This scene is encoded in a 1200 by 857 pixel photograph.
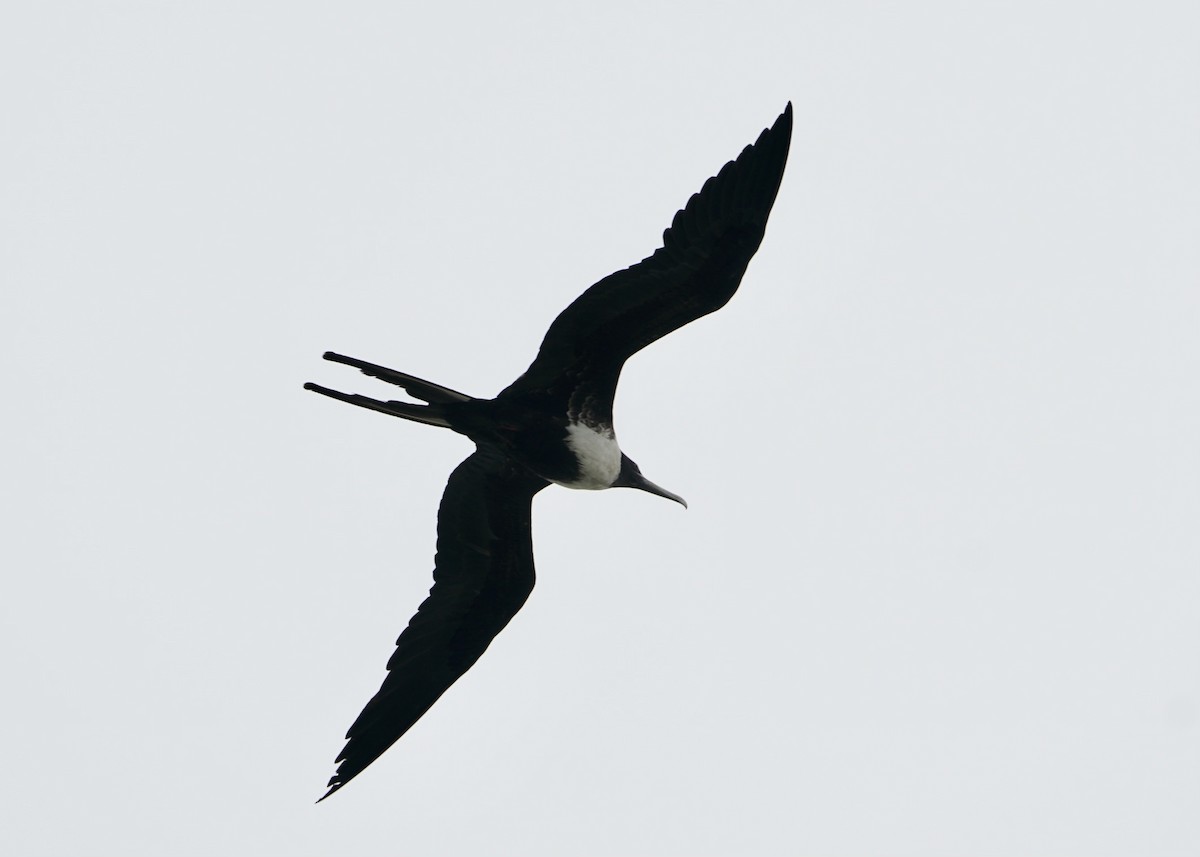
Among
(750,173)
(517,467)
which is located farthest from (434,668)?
(750,173)

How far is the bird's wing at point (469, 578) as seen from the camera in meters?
9.26

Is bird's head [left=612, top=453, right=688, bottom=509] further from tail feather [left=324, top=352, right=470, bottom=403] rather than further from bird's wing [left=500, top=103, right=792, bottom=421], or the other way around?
tail feather [left=324, top=352, right=470, bottom=403]

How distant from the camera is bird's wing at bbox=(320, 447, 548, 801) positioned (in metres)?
9.26

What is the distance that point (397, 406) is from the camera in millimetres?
8234

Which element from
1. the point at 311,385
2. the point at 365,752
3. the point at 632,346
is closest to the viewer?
the point at 311,385

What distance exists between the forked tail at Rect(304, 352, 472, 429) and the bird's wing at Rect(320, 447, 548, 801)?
788mm

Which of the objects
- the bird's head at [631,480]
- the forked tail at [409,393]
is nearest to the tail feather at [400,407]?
the forked tail at [409,393]

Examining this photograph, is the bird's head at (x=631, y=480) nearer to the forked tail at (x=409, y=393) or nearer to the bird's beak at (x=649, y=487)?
the bird's beak at (x=649, y=487)

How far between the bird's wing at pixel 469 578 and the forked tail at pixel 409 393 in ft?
2.59

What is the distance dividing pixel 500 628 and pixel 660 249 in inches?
106

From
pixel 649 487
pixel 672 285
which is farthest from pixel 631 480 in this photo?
pixel 672 285

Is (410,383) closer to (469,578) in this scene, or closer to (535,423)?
(535,423)

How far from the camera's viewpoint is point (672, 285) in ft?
26.6

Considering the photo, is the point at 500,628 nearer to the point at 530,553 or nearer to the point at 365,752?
the point at 530,553
